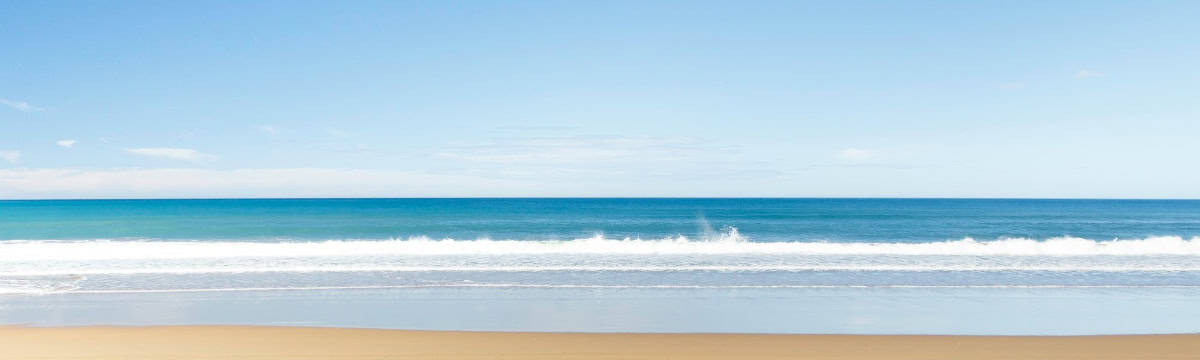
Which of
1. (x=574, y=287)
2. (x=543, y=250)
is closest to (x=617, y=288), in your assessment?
(x=574, y=287)

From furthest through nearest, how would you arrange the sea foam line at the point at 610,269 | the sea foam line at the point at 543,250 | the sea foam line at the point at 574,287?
the sea foam line at the point at 543,250 → the sea foam line at the point at 610,269 → the sea foam line at the point at 574,287

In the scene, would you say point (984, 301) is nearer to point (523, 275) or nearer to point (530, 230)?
point (523, 275)

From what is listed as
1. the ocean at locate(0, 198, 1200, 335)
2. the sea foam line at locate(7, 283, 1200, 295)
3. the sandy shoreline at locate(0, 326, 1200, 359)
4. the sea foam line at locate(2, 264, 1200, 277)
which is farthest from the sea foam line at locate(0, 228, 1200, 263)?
the sandy shoreline at locate(0, 326, 1200, 359)

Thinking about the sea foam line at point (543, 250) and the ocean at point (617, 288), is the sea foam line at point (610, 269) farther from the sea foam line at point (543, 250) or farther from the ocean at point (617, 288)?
the sea foam line at point (543, 250)

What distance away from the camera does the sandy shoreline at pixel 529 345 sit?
7059 millimetres

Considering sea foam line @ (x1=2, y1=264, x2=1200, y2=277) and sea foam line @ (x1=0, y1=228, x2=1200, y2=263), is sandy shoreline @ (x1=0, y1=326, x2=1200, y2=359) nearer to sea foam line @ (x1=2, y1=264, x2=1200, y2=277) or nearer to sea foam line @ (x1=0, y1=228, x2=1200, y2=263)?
sea foam line @ (x1=2, y1=264, x2=1200, y2=277)

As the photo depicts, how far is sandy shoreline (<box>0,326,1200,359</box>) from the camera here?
7059 millimetres

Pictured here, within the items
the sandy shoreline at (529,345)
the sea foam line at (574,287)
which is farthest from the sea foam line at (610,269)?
the sandy shoreline at (529,345)

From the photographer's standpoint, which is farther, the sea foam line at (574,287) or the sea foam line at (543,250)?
the sea foam line at (543,250)

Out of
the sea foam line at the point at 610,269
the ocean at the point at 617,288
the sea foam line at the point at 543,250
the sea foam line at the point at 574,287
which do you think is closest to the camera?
the ocean at the point at 617,288

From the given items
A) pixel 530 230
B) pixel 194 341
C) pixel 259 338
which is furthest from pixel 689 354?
pixel 530 230

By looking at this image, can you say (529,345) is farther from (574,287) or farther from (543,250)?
(543,250)

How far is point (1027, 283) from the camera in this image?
12.4 metres

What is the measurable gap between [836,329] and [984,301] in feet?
12.2
